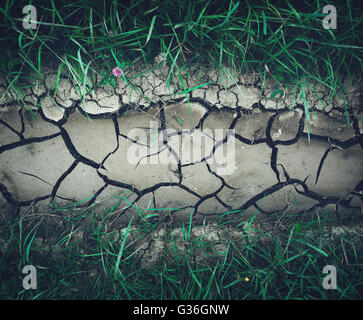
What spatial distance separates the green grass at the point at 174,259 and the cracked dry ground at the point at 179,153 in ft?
0.42

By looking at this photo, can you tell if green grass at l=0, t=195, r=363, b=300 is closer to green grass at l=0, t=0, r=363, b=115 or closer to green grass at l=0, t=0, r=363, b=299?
green grass at l=0, t=0, r=363, b=299

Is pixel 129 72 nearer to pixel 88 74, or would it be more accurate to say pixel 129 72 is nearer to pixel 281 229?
pixel 88 74

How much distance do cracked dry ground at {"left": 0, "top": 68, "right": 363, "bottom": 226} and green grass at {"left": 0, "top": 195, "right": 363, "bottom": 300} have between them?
129 millimetres

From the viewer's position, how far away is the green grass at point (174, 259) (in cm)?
144

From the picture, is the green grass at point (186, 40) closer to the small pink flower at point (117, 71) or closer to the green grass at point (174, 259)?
the small pink flower at point (117, 71)

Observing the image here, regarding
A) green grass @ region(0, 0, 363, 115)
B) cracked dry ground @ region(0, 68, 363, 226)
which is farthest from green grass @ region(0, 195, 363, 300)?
green grass @ region(0, 0, 363, 115)

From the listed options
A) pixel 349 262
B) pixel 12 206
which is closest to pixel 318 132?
pixel 349 262

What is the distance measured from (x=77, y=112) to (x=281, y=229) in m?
1.69

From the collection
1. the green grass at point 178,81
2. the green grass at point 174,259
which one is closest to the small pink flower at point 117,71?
the green grass at point 178,81

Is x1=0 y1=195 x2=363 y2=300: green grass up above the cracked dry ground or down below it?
below

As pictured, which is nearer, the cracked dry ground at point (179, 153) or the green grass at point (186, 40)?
the green grass at point (186, 40)

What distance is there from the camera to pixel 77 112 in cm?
154

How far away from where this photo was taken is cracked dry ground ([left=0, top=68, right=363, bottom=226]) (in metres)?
1.54

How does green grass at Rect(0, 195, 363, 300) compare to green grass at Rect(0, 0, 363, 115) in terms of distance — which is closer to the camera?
green grass at Rect(0, 0, 363, 115)
